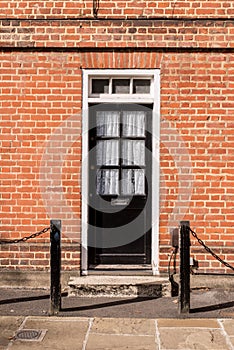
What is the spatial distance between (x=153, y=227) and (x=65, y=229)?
1.27 meters

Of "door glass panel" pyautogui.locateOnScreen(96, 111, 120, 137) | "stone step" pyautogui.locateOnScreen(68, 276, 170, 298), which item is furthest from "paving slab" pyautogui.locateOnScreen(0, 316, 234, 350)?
"door glass panel" pyautogui.locateOnScreen(96, 111, 120, 137)

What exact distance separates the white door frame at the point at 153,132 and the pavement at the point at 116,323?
0.80 meters

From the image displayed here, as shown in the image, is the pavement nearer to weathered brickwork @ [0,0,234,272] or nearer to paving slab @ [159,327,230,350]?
paving slab @ [159,327,230,350]

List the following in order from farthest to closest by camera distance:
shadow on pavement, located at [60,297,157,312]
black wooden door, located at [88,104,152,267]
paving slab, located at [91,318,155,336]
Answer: black wooden door, located at [88,104,152,267]
shadow on pavement, located at [60,297,157,312]
paving slab, located at [91,318,155,336]

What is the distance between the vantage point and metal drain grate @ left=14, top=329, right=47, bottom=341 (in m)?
5.97

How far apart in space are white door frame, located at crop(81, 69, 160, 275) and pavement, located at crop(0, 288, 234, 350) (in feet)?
2.62

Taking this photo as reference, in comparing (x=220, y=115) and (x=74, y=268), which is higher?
(x=220, y=115)

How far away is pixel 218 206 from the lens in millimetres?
7988

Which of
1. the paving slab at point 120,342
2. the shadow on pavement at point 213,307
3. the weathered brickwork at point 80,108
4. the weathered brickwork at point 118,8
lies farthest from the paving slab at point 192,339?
the weathered brickwork at point 118,8

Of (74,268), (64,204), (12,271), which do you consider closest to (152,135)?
(64,204)

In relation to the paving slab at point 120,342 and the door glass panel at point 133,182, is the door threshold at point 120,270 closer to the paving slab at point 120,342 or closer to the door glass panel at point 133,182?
the door glass panel at point 133,182

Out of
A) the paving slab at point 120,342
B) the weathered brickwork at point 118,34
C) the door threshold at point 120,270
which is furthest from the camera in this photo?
the door threshold at point 120,270

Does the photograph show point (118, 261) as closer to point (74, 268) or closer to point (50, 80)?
point (74, 268)

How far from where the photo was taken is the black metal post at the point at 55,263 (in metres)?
6.74
